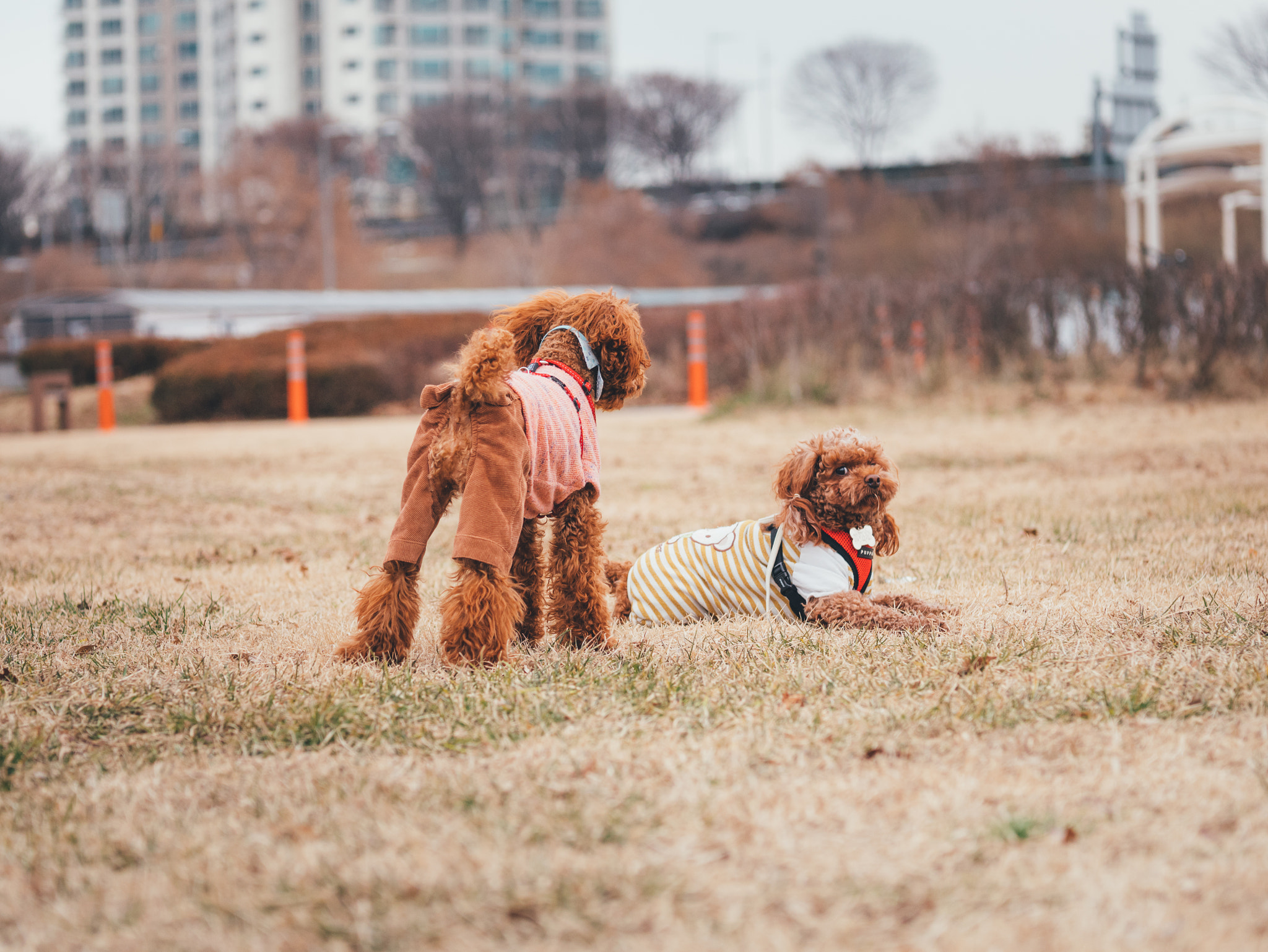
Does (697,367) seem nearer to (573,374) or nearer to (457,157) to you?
(573,374)

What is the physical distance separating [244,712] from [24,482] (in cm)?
659

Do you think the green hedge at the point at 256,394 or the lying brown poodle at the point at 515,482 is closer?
the lying brown poodle at the point at 515,482

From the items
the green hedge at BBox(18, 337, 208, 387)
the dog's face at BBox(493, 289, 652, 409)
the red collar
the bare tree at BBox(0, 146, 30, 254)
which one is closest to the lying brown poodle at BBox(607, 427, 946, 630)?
the dog's face at BBox(493, 289, 652, 409)

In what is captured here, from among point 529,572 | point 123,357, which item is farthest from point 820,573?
point 123,357

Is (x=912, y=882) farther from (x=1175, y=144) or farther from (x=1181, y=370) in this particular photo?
(x=1175, y=144)

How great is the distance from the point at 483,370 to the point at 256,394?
15861mm

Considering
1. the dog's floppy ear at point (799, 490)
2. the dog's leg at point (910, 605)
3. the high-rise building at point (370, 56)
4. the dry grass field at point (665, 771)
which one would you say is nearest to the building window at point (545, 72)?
the high-rise building at point (370, 56)

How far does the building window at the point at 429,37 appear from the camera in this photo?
79625 mm

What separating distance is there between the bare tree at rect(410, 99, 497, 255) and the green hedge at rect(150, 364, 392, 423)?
153ft

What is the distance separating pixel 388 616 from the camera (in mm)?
3420

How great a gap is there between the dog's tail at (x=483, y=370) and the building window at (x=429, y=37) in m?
82.8

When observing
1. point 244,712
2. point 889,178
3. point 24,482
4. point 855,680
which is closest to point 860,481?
point 855,680

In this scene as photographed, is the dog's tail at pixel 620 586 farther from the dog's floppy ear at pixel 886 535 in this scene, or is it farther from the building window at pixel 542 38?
the building window at pixel 542 38

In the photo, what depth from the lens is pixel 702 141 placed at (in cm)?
6662
